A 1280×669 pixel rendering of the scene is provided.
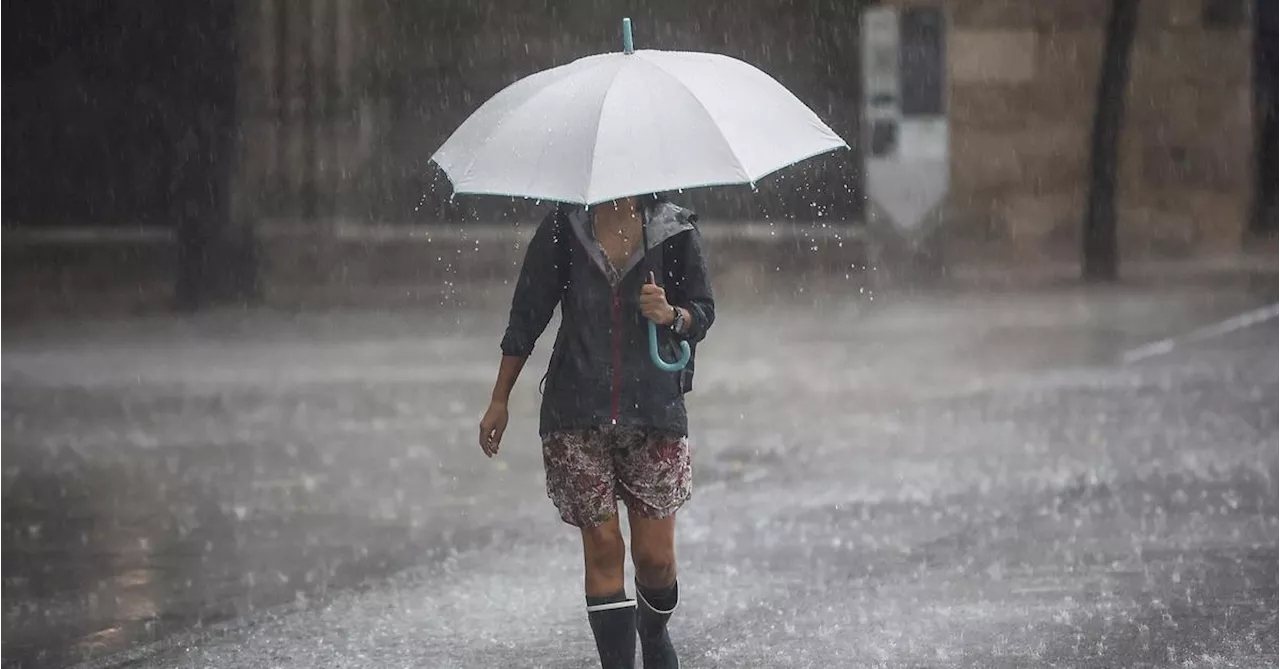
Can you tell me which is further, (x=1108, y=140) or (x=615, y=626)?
(x=1108, y=140)

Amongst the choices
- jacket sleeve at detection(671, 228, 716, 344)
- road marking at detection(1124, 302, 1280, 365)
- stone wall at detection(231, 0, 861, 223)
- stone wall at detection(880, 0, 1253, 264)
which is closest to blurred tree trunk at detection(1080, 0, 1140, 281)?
stone wall at detection(880, 0, 1253, 264)

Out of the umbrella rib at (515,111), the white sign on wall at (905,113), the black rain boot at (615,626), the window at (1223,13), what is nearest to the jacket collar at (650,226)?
the umbrella rib at (515,111)

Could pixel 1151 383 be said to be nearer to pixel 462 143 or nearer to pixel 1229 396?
pixel 1229 396

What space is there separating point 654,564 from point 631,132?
41.9 inches

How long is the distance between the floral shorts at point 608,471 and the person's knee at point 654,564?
97mm

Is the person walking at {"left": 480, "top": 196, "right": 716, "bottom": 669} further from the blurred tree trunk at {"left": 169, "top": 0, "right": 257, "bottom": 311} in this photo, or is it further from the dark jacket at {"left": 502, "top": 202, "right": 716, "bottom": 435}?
the blurred tree trunk at {"left": 169, "top": 0, "right": 257, "bottom": 311}

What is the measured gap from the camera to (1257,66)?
575 inches

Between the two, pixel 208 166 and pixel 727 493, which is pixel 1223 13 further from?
pixel 727 493

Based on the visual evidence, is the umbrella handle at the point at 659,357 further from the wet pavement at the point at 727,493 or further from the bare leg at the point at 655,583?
the wet pavement at the point at 727,493

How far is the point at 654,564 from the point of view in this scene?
15.4 feet

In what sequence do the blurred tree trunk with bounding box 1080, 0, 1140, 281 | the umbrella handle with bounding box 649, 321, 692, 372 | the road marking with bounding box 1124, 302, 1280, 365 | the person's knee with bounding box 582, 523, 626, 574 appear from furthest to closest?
the blurred tree trunk with bounding box 1080, 0, 1140, 281, the road marking with bounding box 1124, 302, 1280, 365, the person's knee with bounding box 582, 523, 626, 574, the umbrella handle with bounding box 649, 321, 692, 372

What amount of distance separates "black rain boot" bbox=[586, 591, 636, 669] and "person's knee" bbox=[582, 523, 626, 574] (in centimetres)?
8

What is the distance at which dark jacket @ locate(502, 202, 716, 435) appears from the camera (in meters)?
4.53

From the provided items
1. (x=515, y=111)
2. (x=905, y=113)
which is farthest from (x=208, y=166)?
(x=515, y=111)
